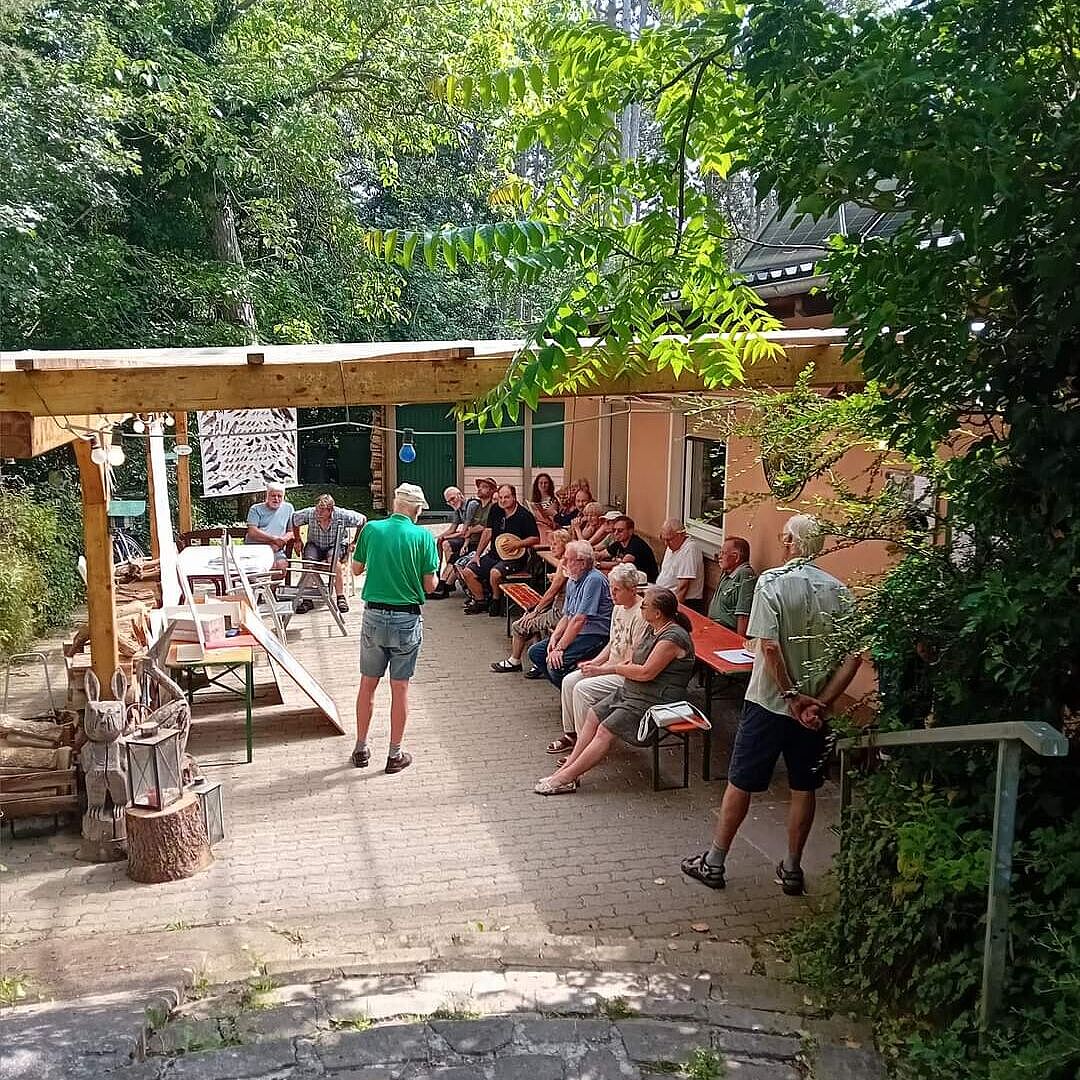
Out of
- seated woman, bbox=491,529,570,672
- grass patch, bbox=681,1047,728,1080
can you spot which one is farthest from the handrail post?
seated woman, bbox=491,529,570,672

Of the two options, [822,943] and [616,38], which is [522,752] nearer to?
[822,943]

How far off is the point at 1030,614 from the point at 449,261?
2008 millimetres

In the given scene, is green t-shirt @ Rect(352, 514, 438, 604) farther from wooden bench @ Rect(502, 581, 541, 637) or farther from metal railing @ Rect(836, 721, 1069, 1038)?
metal railing @ Rect(836, 721, 1069, 1038)

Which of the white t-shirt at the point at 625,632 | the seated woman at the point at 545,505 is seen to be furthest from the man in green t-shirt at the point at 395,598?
the seated woman at the point at 545,505

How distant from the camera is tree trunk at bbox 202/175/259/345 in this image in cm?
1273

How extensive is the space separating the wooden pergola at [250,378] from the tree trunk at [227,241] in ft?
26.2

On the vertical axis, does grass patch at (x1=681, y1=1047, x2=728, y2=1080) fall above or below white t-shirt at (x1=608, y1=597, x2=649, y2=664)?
below

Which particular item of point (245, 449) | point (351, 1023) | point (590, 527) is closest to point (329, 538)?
point (245, 449)

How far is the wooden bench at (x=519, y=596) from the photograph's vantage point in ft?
28.5

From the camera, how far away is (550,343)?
3383 millimetres

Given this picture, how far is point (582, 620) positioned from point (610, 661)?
1.92 feet

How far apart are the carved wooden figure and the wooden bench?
413 cm

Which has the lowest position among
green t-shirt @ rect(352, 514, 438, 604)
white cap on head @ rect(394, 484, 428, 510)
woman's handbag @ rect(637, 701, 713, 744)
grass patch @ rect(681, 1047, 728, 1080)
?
grass patch @ rect(681, 1047, 728, 1080)

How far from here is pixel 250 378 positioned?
4.48 metres
